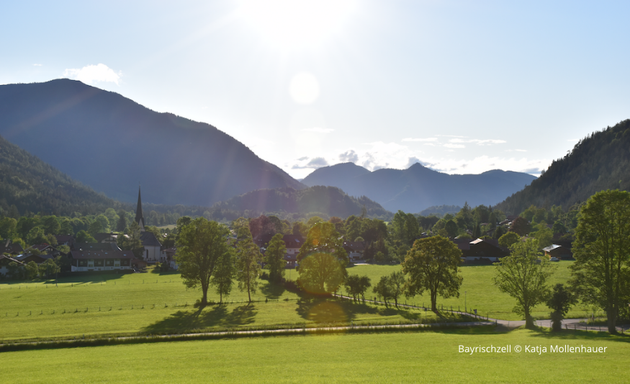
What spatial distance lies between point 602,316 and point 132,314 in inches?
2206

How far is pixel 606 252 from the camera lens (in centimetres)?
3180

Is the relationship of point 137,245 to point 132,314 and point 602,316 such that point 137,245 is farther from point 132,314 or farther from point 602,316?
point 602,316

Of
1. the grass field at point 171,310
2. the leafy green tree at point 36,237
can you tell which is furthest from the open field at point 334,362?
the leafy green tree at point 36,237

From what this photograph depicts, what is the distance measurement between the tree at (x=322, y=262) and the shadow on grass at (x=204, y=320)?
11.5m

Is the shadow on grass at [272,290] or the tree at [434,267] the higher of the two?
the tree at [434,267]

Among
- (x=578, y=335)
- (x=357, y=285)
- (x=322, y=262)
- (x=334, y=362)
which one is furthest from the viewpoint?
(x=322, y=262)

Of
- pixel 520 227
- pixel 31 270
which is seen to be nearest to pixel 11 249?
pixel 31 270

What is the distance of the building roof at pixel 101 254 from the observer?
94562 mm

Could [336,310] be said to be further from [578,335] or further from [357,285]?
[578,335]

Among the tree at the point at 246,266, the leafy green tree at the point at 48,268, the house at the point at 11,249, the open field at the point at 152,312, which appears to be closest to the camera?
the open field at the point at 152,312

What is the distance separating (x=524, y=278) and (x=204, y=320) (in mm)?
36715

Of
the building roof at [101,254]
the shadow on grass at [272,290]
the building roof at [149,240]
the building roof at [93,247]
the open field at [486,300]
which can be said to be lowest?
the shadow on grass at [272,290]

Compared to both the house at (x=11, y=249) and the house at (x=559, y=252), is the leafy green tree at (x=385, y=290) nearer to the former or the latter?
the house at (x=559, y=252)

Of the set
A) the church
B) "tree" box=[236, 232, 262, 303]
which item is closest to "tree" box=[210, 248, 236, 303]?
"tree" box=[236, 232, 262, 303]
